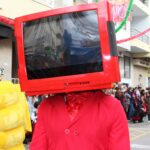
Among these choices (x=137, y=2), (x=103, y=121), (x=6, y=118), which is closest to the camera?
(x=103, y=121)

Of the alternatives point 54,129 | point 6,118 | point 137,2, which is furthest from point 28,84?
point 137,2

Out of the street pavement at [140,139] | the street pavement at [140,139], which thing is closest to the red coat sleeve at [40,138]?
the street pavement at [140,139]

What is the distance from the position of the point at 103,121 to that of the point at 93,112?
0.08 meters

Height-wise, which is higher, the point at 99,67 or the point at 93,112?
the point at 99,67

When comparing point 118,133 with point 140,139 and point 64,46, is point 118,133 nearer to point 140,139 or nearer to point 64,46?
point 64,46

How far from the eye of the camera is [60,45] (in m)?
2.53

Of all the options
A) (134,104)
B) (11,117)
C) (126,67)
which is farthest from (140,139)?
(126,67)

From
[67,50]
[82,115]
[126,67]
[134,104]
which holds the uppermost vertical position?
[126,67]

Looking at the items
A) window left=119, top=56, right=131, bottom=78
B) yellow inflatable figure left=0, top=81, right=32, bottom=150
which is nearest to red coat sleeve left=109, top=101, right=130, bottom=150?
yellow inflatable figure left=0, top=81, right=32, bottom=150

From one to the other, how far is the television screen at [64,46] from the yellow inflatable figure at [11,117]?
6.69 feet

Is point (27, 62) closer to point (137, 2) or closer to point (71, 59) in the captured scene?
point (71, 59)

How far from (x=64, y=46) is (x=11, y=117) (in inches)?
88.9

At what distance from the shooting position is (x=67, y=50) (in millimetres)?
2514

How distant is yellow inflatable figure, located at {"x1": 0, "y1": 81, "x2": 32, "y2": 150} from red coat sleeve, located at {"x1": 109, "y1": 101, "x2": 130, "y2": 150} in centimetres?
228
